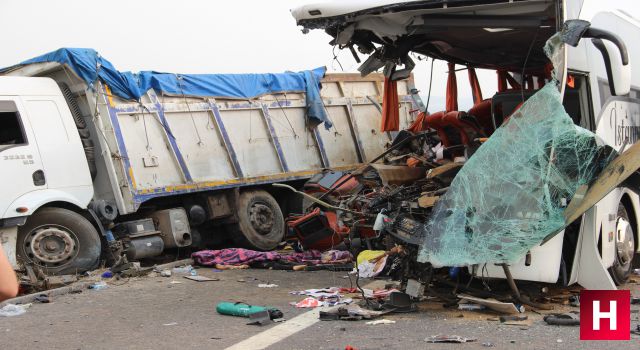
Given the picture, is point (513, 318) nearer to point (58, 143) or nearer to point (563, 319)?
point (563, 319)

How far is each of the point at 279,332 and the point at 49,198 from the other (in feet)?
15.0

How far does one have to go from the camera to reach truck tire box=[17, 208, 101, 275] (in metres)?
8.85

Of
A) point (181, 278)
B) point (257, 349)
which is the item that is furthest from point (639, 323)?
point (181, 278)

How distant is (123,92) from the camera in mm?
10102

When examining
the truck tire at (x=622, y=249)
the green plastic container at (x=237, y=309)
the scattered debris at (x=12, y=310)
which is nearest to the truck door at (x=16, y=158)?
the scattered debris at (x=12, y=310)

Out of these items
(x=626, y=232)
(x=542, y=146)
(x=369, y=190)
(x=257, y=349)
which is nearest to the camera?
(x=257, y=349)

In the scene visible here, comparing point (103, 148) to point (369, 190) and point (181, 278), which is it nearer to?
point (181, 278)

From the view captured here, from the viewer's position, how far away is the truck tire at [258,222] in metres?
11.3

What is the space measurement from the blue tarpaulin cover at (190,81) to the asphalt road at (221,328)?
3.34 m

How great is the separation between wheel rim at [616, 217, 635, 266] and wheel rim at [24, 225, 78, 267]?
6165 mm

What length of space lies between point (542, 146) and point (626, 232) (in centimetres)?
176

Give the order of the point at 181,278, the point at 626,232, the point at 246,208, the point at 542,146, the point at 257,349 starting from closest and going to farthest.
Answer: the point at 257,349, the point at 542,146, the point at 626,232, the point at 181,278, the point at 246,208

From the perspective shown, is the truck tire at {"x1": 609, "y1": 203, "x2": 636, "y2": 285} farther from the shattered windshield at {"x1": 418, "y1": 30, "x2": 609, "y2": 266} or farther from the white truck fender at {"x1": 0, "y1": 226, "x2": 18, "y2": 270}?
the white truck fender at {"x1": 0, "y1": 226, "x2": 18, "y2": 270}

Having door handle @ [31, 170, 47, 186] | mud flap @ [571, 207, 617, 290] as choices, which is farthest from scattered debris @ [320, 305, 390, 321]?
door handle @ [31, 170, 47, 186]
